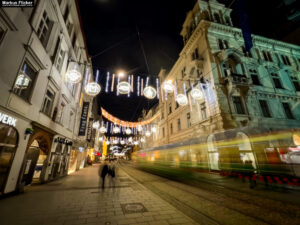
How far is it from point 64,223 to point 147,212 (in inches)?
97.5

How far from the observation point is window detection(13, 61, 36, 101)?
22.4ft

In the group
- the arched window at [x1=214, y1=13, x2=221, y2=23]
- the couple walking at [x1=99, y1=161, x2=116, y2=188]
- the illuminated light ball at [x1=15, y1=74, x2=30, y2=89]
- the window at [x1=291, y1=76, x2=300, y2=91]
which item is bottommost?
the couple walking at [x1=99, y1=161, x2=116, y2=188]

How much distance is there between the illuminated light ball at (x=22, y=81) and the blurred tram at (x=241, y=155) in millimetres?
14111

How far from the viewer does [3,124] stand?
18.9 ft

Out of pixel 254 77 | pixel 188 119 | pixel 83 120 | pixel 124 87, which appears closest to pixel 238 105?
pixel 254 77

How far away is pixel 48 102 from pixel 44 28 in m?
5.20

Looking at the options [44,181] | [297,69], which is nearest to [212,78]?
→ [297,69]

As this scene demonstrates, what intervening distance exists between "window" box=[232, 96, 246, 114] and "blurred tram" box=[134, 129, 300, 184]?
218 centimetres

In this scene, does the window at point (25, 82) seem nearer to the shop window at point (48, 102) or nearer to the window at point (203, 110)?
the shop window at point (48, 102)

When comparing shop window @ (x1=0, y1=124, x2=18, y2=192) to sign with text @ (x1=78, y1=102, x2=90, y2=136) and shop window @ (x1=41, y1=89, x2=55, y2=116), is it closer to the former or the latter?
shop window @ (x1=41, y1=89, x2=55, y2=116)

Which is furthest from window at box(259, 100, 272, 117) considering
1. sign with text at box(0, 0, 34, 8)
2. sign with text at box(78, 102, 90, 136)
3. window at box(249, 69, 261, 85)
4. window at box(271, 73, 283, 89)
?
sign with text at box(78, 102, 90, 136)

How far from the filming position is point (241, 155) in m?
12.9

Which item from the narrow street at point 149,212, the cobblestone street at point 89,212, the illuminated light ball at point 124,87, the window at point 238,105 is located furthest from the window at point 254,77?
the cobblestone street at point 89,212

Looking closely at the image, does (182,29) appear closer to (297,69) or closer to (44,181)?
(297,69)
